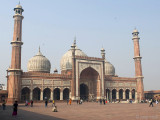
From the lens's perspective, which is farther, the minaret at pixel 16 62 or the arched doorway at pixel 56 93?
the arched doorway at pixel 56 93

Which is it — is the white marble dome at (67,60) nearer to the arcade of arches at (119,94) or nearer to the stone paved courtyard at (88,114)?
the arcade of arches at (119,94)

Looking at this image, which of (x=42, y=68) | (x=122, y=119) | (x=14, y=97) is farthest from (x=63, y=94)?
(x=122, y=119)

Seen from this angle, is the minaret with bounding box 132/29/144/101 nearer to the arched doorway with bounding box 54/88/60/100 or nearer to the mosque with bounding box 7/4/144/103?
the mosque with bounding box 7/4/144/103

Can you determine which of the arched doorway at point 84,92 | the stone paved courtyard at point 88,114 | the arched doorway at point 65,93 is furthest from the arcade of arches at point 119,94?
the stone paved courtyard at point 88,114

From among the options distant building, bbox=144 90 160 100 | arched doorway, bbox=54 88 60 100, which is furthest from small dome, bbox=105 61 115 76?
arched doorway, bbox=54 88 60 100

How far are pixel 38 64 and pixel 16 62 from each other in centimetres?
780

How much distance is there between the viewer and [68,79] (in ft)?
117

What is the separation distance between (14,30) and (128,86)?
87.3ft

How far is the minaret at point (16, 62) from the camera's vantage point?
29.2 metres

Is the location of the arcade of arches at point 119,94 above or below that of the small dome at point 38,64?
below

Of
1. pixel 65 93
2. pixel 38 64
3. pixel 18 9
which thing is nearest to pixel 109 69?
pixel 65 93

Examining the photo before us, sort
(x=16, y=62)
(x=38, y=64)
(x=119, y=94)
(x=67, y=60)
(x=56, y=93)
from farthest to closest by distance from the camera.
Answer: (x=119, y=94), (x=67, y=60), (x=38, y=64), (x=56, y=93), (x=16, y=62)

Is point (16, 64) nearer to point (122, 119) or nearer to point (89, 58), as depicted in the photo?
point (89, 58)

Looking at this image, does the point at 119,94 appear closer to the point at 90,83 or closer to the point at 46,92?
the point at 90,83
